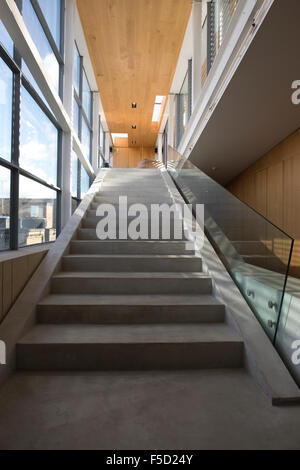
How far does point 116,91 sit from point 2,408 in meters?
11.7

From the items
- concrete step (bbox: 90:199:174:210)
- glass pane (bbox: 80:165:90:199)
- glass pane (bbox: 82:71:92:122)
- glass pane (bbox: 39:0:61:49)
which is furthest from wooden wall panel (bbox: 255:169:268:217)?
glass pane (bbox: 82:71:92:122)

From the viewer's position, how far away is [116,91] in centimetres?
1158

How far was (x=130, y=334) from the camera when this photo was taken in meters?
2.43

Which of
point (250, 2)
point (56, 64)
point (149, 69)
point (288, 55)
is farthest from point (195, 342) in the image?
point (149, 69)

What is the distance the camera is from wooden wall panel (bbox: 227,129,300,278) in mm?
5613

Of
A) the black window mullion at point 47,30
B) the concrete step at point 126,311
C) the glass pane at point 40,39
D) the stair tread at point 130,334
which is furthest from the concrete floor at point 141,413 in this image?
the black window mullion at point 47,30

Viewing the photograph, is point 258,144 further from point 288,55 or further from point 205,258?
point 205,258

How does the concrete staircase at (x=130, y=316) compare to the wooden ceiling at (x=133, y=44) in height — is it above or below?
below

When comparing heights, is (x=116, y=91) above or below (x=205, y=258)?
above

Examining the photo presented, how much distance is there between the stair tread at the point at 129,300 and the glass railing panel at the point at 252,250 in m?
0.38

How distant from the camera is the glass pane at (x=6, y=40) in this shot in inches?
128

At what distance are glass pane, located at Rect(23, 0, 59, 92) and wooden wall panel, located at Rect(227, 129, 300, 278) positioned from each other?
4534 mm

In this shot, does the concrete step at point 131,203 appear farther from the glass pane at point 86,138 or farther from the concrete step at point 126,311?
the glass pane at point 86,138
